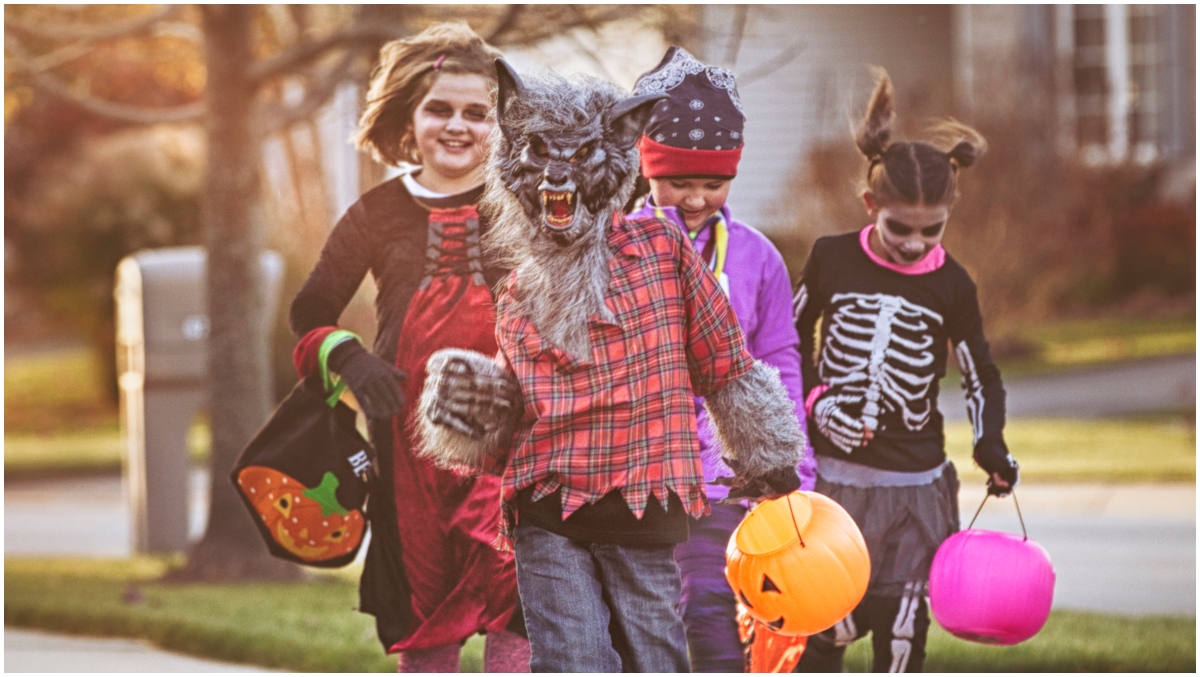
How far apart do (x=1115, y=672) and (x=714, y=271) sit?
235cm

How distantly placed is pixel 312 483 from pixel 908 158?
1.98 meters

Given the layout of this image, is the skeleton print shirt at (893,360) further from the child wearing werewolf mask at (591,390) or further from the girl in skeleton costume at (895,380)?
the child wearing werewolf mask at (591,390)

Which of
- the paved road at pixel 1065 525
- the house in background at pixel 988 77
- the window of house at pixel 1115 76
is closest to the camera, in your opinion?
the paved road at pixel 1065 525

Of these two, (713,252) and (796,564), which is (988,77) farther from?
(796,564)

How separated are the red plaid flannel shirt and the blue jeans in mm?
103

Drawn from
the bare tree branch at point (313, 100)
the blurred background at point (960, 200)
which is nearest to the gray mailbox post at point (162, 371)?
the bare tree branch at point (313, 100)

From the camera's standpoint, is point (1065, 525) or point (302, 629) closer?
point (302, 629)

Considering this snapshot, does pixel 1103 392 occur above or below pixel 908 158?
below

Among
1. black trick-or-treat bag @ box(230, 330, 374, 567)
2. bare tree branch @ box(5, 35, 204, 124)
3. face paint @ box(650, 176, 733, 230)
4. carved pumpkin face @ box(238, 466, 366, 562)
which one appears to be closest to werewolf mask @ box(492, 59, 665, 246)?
face paint @ box(650, 176, 733, 230)

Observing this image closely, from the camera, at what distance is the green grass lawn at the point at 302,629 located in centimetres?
525

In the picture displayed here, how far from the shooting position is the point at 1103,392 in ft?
42.1

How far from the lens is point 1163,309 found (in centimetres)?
1555

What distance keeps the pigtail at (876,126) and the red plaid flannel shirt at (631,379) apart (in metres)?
1.08

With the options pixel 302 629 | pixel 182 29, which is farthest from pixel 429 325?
pixel 182 29
